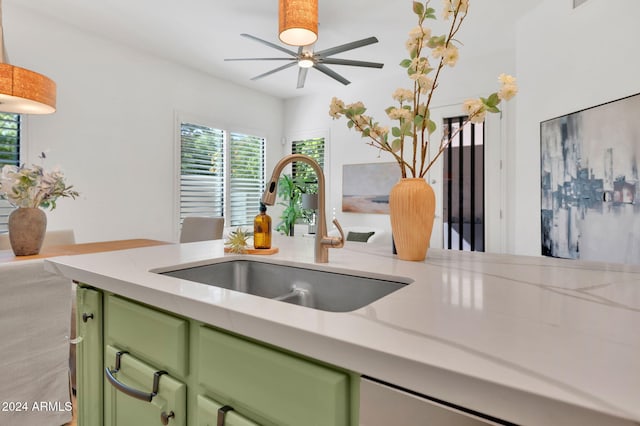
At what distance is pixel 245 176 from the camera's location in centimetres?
530

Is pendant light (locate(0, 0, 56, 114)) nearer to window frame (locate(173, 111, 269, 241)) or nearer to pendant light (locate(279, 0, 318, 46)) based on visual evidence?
pendant light (locate(279, 0, 318, 46))

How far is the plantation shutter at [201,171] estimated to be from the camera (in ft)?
14.7

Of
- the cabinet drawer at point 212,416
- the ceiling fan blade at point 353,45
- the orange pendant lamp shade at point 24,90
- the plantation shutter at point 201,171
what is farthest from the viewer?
Result: the plantation shutter at point 201,171

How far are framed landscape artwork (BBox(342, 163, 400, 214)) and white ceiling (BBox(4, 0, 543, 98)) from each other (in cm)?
140

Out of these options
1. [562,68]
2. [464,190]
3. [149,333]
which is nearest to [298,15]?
[149,333]

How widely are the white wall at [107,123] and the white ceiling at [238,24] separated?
0.55ft

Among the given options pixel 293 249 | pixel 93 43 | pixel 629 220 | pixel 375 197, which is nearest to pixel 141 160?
pixel 93 43

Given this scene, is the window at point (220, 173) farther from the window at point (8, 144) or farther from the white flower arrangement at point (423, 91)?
the white flower arrangement at point (423, 91)

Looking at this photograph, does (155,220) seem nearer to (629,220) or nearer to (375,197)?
(375,197)

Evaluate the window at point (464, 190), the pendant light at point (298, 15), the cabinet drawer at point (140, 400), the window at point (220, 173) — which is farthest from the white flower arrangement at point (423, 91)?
the window at point (220, 173)

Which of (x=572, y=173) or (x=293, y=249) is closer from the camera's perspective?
(x=293, y=249)

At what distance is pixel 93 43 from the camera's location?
3.55 m

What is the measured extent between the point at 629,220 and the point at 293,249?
2057mm

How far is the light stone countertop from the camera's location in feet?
1.19
